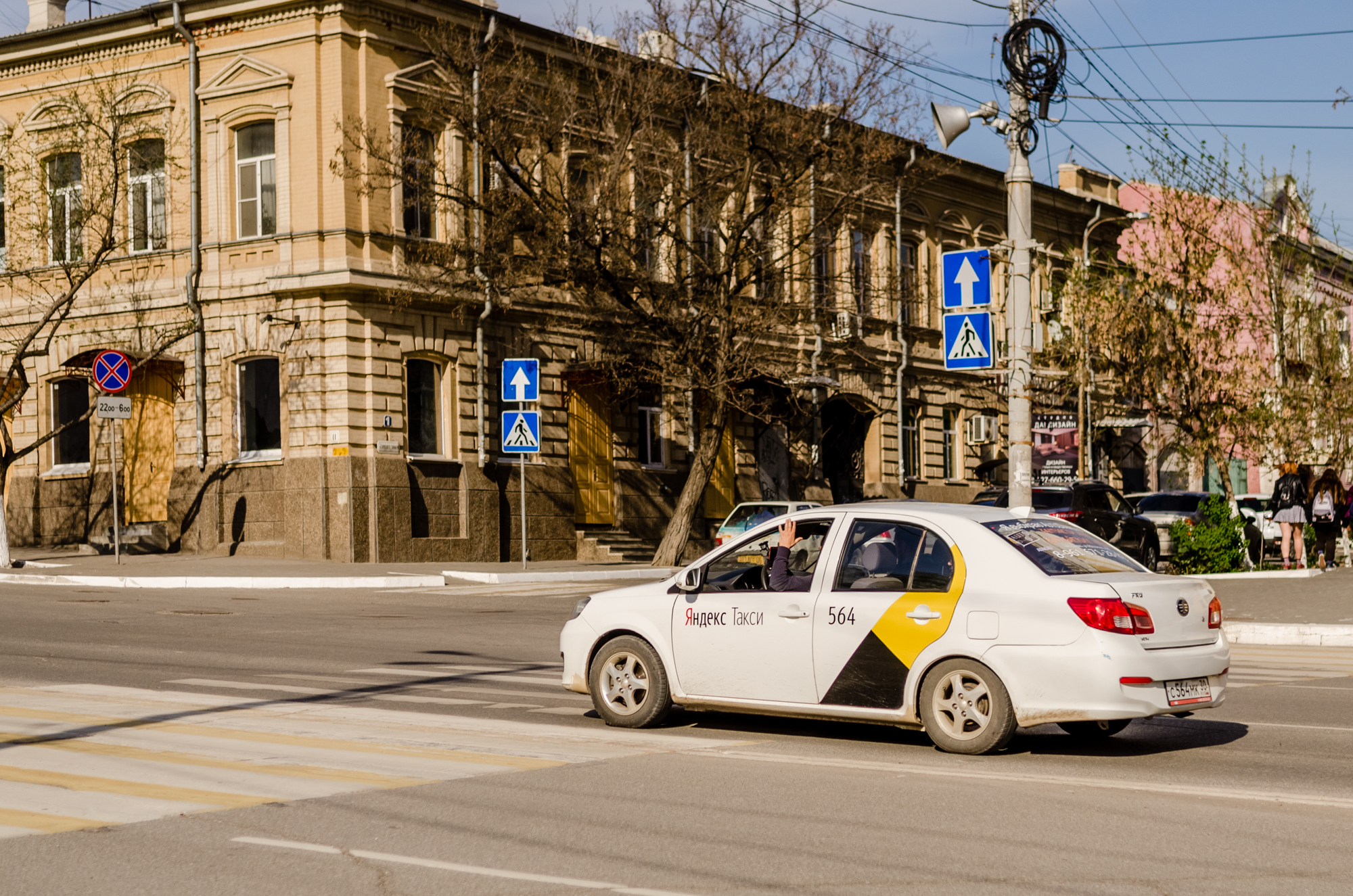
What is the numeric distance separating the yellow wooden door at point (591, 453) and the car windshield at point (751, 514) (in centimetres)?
600

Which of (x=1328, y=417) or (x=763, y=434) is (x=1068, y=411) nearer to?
(x=763, y=434)

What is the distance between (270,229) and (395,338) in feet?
10.7

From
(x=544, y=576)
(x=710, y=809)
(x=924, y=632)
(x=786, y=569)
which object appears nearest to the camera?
(x=710, y=809)

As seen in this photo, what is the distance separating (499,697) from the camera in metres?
12.1

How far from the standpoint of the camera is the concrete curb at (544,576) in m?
26.4

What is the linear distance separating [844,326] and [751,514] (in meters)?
14.6

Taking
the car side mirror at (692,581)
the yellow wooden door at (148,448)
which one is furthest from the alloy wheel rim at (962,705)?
the yellow wooden door at (148,448)

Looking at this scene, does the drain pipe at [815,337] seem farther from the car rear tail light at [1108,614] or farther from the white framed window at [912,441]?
the car rear tail light at [1108,614]

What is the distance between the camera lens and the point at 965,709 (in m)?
9.23

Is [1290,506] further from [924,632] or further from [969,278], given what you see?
[924,632]

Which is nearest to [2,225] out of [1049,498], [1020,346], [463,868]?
[1049,498]

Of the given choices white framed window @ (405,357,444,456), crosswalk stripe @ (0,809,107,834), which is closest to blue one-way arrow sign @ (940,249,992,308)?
crosswalk stripe @ (0,809,107,834)

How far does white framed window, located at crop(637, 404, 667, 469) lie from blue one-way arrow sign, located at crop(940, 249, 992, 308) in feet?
59.7

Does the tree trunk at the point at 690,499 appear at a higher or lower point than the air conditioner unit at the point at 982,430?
lower
